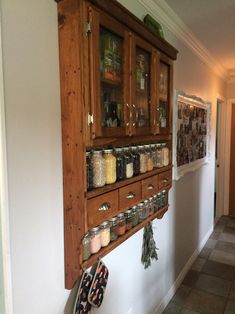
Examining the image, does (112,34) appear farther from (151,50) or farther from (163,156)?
(163,156)

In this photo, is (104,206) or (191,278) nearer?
(104,206)

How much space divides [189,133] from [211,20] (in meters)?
1.07

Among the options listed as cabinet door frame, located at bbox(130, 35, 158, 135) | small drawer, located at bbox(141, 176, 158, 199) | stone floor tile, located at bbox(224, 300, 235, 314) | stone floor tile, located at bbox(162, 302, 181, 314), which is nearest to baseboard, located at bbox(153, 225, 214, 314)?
stone floor tile, located at bbox(162, 302, 181, 314)

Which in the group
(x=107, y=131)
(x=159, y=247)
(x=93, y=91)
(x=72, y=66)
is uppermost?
(x=72, y=66)

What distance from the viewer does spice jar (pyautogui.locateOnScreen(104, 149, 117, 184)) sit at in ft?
4.46

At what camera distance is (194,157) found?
3031mm

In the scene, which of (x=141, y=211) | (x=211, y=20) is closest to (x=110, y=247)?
(x=141, y=211)

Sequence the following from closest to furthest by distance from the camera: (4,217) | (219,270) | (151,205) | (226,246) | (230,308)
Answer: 1. (4,217)
2. (151,205)
3. (230,308)
4. (219,270)
5. (226,246)

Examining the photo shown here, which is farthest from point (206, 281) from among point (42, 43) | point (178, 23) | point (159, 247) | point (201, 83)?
point (42, 43)

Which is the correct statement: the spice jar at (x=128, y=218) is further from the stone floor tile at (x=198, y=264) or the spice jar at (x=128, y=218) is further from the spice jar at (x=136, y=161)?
the stone floor tile at (x=198, y=264)

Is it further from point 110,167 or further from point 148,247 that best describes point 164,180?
point 110,167

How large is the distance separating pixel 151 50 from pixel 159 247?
1.58 metres

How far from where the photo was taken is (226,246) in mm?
3699

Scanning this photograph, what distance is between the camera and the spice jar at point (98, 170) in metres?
1.28
